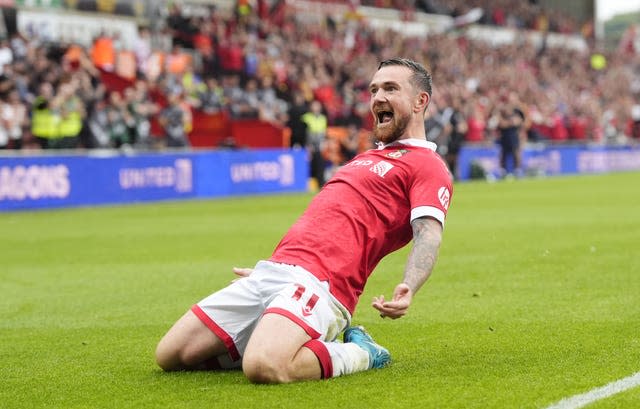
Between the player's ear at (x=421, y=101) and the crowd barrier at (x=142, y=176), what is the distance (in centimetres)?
1639

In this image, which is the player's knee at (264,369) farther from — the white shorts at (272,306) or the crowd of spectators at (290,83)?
the crowd of spectators at (290,83)

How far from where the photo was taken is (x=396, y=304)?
5.12 meters

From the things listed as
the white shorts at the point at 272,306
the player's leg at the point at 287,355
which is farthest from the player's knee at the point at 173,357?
the player's leg at the point at 287,355

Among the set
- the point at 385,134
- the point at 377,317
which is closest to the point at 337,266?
the point at 385,134

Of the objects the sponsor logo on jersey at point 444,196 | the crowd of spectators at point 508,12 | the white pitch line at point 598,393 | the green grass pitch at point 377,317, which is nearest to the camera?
the white pitch line at point 598,393

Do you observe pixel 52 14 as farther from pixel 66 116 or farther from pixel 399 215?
pixel 399 215

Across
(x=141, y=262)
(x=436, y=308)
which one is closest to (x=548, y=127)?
(x=141, y=262)

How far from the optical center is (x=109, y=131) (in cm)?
2445

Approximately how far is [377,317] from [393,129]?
8.29ft

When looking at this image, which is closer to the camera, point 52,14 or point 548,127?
point 52,14

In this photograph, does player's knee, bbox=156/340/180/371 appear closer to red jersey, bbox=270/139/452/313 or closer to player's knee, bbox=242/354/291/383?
player's knee, bbox=242/354/291/383

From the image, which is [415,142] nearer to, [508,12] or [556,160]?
[556,160]

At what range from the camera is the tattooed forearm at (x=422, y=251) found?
18.0 feet

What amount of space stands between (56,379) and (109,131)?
18853mm
